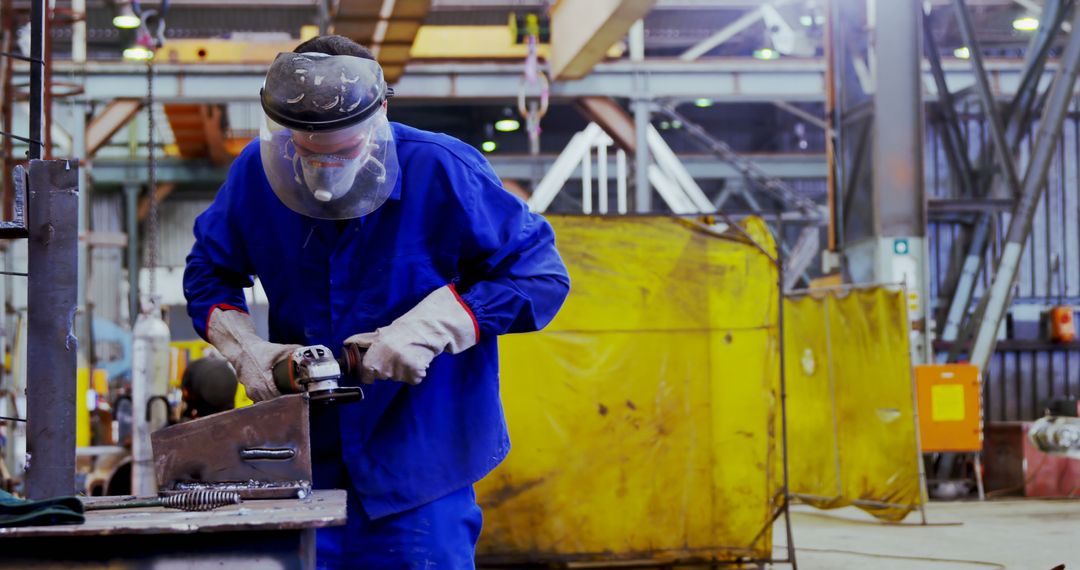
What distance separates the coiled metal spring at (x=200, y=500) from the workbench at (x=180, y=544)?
7.2 inches

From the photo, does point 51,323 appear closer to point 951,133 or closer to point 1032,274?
point 951,133

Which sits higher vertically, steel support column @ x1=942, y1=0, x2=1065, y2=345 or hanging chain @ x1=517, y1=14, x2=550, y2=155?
hanging chain @ x1=517, y1=14, x2=550, y2=155

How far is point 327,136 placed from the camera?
2549mm

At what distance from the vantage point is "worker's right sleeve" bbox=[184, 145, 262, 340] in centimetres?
289

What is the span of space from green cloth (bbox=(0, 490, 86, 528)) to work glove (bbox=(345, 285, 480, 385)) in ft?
2.26

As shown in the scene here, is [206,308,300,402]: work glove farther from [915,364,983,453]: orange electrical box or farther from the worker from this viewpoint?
[915,364,983,453]: orange electrical box

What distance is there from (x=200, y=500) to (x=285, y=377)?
424mm

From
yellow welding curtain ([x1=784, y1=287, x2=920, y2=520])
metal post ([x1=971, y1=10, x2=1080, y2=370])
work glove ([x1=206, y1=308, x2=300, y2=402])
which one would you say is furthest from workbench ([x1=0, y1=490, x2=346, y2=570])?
metal post ([x1=971, y1=10, x2=1080, y2=370])

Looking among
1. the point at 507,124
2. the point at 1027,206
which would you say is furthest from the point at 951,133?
the point at 507,124

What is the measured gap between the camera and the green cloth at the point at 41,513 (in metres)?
1.95

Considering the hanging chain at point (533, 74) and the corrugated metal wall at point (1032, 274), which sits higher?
the hanging chain at point (533, 74)

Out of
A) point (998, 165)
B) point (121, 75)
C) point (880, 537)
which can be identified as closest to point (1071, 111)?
point (998, 165)

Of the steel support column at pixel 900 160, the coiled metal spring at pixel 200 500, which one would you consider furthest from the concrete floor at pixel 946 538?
the coiled metal spring at pixel 200 500

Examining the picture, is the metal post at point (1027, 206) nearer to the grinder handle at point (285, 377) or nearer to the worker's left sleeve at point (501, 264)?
the worker's left sleeve at point (501, 264)
